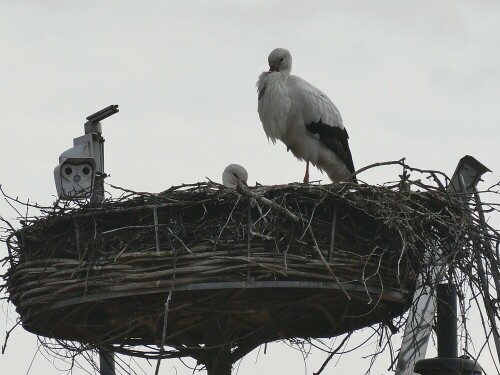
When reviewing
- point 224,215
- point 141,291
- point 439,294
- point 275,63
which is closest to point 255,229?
point 224,215

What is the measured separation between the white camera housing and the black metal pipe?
5.55 ft

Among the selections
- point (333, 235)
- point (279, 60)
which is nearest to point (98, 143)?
point (333, 235)

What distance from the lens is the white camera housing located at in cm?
574

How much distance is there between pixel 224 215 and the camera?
5309mm

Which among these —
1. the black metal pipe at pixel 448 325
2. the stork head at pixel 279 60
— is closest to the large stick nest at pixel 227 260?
the black metal pipe at pixel 448 325

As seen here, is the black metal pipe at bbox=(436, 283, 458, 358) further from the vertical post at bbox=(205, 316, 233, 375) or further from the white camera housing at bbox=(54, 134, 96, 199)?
the white camera housing at bbox=(54, 134, 96, 199)

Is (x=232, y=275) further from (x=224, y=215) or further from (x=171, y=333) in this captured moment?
(x=171, y=333)

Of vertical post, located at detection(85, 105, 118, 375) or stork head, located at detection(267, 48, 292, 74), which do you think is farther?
stork head, located at detection(267, 48, 292, 74)

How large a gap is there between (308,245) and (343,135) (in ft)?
9.08

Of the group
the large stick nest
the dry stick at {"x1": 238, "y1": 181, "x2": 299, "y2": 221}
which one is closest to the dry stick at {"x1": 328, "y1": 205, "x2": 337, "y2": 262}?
the large stick nest

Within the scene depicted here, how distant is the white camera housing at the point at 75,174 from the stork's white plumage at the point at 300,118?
2039mm

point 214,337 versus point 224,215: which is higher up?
point 224,215

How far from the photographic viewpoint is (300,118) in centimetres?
767

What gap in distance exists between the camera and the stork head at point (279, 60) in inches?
307
